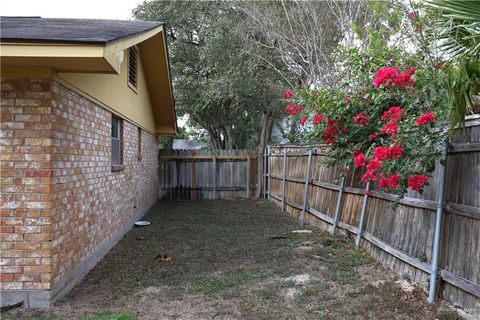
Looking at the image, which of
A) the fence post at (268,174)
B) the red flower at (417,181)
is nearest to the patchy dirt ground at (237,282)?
the red flower at (417,181)

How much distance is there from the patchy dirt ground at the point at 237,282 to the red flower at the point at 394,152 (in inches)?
60.3

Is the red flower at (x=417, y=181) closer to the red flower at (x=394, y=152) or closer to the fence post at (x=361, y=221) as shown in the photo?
the red flower at (x=394, y=152)

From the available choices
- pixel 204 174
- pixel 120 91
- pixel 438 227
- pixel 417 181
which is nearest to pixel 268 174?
pixel 204 174

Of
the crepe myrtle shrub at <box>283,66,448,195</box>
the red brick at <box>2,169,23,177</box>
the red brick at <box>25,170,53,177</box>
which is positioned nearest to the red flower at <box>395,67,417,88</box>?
the crepe myrtle shrub at <box>283,66,448,195</box>

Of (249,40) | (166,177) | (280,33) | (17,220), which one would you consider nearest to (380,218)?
(17,220)

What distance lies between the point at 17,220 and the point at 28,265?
48cm

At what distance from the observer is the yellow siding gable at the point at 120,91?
5081 millimetres

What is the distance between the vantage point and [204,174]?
15.1 meters

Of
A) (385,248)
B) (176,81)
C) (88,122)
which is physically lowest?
(385,248)

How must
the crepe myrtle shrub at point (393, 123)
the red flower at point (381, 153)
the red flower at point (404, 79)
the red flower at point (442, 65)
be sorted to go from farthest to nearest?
the red flower at point (404, 79)
the red flower at point (442, 65)
the crepe myrtle shrub at point (393, 123)
the red flower at point (381, 153)

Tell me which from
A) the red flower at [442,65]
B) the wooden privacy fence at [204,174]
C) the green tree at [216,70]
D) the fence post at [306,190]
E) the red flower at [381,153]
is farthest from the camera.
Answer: the wooden privacy fence at [204,174]

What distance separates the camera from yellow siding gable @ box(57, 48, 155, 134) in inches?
200

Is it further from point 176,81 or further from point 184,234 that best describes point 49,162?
point 176,81

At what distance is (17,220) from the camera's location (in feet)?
13.7
